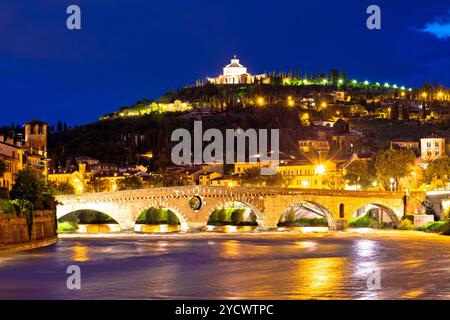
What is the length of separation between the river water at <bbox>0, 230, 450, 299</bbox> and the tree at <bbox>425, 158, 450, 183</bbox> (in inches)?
1150

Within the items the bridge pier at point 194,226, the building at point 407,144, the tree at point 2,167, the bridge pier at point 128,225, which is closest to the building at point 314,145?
the building at point 407,144

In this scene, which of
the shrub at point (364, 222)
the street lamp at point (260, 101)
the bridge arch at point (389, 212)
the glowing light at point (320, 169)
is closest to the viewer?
the bridge arch at point (389, 212)

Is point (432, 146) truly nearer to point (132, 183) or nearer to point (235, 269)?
point (132, 183)

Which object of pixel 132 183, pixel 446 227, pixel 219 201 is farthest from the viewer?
pixel 132 183

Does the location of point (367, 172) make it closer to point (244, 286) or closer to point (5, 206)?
A: point (5, 206)

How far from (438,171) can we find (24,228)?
49.5 meters

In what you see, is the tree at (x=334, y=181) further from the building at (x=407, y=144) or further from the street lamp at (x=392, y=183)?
the building at (x=407, y=144)

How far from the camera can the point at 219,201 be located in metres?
67.9

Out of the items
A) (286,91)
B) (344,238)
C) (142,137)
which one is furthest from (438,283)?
(286,91)

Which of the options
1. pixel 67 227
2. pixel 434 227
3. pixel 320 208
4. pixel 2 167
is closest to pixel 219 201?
pixel 320 208

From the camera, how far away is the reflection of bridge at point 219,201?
66875 mm

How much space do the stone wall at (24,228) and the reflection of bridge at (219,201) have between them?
13.9 meters
